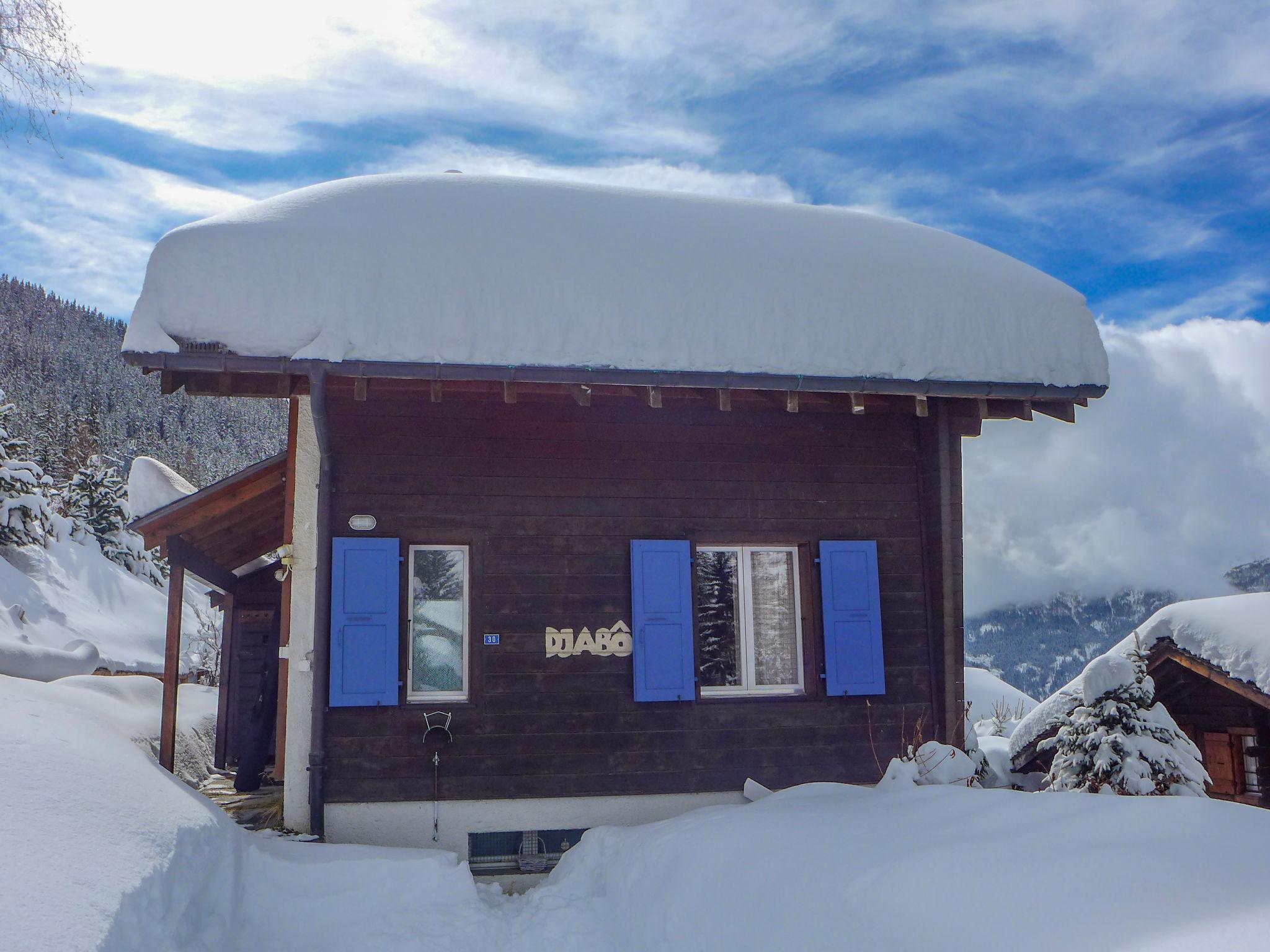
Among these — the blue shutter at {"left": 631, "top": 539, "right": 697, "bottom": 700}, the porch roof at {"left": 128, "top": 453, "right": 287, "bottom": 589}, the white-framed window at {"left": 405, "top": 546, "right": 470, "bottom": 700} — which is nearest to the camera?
the white-framed window at {"left": 405, "top": 546, "right": 470, "bottom": 700}

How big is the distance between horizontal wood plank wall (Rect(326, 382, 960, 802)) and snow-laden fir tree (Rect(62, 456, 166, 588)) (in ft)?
113

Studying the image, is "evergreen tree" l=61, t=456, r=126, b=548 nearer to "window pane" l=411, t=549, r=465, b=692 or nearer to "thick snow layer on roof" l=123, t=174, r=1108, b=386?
"window pane" l=411, t=549, r=465, b=692

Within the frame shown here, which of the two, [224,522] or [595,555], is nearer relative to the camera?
[595,555]

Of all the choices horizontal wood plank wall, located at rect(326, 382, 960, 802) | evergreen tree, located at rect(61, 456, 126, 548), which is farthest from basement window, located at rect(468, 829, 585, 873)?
evergreen tree, located at rect(61, 456, 126, 548)

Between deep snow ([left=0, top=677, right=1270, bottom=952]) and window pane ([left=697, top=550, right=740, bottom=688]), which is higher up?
window pane ([left=697, top=550, right=740, bottom=688])

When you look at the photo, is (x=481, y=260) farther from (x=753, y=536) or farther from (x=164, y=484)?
(x=164, y=484)

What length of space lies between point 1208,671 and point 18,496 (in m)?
28.1

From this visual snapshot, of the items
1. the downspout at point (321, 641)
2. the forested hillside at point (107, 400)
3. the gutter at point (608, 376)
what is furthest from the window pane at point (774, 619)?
the forested hillside at point (107, 400)

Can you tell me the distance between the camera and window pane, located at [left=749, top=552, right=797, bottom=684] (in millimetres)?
7984

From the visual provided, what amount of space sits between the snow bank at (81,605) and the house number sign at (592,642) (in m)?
20.3

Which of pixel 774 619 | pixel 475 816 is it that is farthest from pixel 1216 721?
pixel 475 816

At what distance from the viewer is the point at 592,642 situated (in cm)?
750

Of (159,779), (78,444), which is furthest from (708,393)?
(78,444)

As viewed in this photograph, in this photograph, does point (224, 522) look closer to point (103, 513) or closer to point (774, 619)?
point (774, 619)
